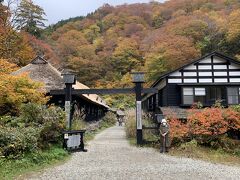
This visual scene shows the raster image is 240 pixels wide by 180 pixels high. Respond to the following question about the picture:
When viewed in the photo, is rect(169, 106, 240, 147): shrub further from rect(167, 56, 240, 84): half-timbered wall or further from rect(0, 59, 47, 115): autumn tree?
rect(0, 59, 47, 115): autumn tree

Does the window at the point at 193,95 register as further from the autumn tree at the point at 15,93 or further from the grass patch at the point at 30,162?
the grass patch at the point at 30,162

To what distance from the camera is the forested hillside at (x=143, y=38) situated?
4588cm

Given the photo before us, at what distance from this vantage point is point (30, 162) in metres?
11.2

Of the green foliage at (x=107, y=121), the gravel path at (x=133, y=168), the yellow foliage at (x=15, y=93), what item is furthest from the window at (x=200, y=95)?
the green foliage at (x=107, y=121)

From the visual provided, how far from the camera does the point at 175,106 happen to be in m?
23.5

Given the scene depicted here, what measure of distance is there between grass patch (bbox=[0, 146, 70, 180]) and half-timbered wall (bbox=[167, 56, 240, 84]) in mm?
12287

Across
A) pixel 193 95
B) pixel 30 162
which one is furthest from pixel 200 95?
pixel 30 162

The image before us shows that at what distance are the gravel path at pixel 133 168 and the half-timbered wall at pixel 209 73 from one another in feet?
32.0

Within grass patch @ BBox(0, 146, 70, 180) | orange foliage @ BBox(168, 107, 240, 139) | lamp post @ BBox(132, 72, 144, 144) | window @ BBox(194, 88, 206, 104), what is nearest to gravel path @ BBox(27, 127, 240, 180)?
grass patch @ BBox(0, 146, 70, 180)

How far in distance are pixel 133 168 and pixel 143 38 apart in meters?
56.6

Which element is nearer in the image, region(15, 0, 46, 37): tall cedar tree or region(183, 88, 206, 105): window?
region(183, 88, 206, 105): window

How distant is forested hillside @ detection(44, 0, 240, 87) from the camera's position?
1806 inches

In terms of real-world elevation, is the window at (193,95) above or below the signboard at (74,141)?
above

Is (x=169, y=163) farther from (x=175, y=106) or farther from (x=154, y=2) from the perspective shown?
(x=154, y=2)
